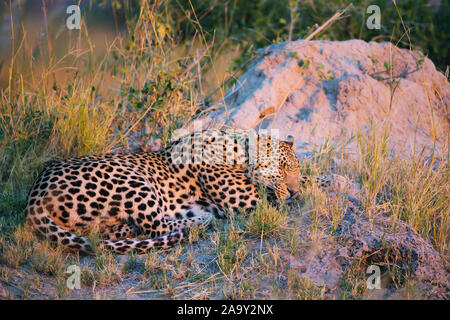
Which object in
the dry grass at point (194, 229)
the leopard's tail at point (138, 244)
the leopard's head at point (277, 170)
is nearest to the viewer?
the dry grass at point (194, 229)

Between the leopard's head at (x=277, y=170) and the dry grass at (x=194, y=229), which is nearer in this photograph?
the dry grass at (x=194, y=229)

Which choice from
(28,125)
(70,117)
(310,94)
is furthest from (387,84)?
(28,125)

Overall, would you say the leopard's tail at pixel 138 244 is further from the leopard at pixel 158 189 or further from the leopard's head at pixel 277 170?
Answer: the leopard's head at pixel 277 170

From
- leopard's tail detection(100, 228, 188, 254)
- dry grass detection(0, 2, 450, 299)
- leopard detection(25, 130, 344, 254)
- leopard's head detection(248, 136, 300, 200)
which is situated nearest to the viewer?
dry grass detection(0, 2, 450, 299)

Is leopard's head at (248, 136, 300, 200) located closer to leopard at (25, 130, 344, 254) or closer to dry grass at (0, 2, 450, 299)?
leopard at (25, 130, 344, 254)

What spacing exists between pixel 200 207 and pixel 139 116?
196 cm

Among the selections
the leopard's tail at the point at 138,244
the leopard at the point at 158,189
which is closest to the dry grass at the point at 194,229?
the leopard's tail at the point at 138,244

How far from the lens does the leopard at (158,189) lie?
4.32 meters

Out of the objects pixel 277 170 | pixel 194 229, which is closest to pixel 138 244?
pixel 194 229

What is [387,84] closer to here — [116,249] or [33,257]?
[116,249]

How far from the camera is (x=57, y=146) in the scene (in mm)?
5840

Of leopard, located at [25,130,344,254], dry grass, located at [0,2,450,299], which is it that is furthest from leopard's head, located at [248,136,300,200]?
dry grass, located at [0,2,450,299]

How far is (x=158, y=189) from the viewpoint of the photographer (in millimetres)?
4941

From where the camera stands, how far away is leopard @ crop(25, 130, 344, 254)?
4324mm
